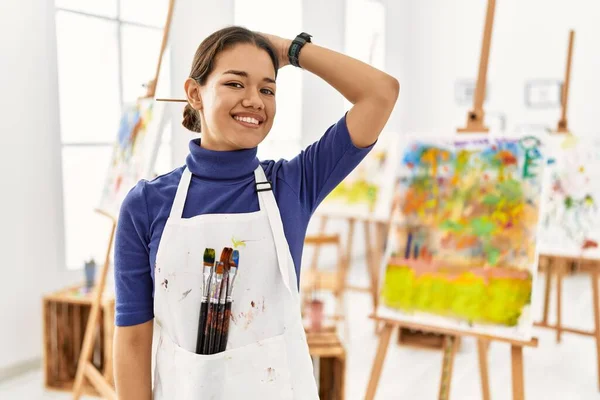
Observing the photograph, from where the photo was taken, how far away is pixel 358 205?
385 cm

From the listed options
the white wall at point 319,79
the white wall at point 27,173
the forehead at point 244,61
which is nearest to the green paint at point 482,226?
the forehead at point 244,61

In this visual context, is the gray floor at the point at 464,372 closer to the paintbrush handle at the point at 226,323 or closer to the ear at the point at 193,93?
the paintbrush handle at the point at 226,323

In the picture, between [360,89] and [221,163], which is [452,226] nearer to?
[360,89]

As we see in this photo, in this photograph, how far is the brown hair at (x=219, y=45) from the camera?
108cm

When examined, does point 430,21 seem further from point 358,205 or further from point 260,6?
point 358,205

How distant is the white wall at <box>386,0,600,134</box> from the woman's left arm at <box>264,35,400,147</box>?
16.2 ft

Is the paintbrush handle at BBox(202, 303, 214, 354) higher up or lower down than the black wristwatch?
lower down

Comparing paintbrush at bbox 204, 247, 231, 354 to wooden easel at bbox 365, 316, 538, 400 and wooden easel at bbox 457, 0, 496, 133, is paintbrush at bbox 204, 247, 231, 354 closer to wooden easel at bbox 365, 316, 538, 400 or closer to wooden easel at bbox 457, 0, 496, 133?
wooden easel at bbox 365, 316, 538, 400

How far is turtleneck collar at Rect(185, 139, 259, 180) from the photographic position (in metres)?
1.12

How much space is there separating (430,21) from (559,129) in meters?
3.35

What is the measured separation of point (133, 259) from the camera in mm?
1124

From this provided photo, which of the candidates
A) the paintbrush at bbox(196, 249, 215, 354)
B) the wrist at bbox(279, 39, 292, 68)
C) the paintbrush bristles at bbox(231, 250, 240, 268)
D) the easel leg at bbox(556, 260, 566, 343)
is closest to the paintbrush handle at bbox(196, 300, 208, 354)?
the paintbrush at bbox(196, 249, 215, 354)

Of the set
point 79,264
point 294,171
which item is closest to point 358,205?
point 79,264

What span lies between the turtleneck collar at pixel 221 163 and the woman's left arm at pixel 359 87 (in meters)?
0.21
